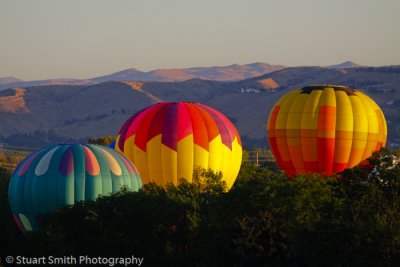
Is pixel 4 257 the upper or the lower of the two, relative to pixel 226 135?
lower

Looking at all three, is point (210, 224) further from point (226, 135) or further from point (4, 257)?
point (226, 135)

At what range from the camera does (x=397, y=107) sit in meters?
198

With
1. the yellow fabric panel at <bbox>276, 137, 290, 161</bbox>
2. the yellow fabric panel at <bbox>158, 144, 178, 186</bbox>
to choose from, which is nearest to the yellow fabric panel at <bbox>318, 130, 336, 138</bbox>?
the yellow fabric panel at <bbox>276, 137, 290, 161</bbox>

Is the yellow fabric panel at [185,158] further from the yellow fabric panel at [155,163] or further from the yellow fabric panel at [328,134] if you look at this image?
the yellow fabric panel at [328,134]

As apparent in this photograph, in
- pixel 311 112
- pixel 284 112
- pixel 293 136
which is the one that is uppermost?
pixel 311 112

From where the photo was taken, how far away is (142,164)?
49.1m

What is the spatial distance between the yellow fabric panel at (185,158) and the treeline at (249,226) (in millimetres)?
6728

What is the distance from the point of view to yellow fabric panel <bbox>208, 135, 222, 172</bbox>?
48.8 metres

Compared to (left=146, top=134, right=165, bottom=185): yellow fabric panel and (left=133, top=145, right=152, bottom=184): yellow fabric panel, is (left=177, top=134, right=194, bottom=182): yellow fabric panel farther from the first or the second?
(left=133, top=145, right=152, bottom=184): yellow fabric panel

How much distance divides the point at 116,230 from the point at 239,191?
4076 millimetres

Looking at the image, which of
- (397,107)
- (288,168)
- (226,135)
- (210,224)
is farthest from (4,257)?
(397,107)

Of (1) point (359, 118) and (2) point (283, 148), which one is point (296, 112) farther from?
(1) point (359, 118)

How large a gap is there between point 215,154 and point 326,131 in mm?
5655

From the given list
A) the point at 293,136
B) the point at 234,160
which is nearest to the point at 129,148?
the point at 234,160
